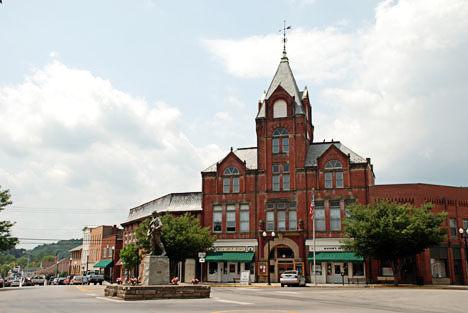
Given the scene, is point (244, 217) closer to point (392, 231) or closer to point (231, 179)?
point (231, 179)

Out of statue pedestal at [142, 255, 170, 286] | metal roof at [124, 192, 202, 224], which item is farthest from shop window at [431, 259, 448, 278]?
statue pedestal at [142, 255, 170, 286]

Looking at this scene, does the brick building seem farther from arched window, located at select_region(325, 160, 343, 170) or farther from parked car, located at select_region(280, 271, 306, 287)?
parked car, located at select_region(280, 271, 306, 287)

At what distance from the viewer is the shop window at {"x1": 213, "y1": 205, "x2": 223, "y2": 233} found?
54.0 m

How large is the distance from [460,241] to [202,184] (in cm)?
2826

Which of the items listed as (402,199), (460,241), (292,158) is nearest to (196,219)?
(292,158)

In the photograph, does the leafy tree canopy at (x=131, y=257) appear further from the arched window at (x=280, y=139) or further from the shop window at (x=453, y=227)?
the shop window at (x=453, y=227)

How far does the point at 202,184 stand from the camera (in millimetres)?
55844

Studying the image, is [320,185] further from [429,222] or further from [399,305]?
[399,305]

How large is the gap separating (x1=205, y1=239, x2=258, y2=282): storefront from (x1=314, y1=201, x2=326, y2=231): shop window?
704 cm

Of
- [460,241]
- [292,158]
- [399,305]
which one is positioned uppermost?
[292,158]

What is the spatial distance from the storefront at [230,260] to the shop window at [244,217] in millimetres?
1464

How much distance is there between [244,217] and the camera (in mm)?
53219

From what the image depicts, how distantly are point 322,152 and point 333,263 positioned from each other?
12.2m

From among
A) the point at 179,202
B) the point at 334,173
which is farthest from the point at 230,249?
the point at 334,173
